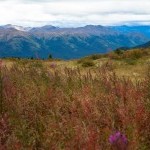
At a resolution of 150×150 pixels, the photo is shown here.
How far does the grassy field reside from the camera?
6120 mm

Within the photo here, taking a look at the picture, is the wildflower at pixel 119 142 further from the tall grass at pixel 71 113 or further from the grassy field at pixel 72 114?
the tall grass at pixel 71 113

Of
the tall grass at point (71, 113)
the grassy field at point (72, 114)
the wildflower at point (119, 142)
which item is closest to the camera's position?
the wildflower at point (119, 142)

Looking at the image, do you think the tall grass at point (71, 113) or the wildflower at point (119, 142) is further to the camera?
the tall grass at point (71, 113)

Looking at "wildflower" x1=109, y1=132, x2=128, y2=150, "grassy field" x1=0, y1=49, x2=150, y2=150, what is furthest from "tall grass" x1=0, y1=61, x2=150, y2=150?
"wildflower" x1=109, y1=132, x2=128, y2=150

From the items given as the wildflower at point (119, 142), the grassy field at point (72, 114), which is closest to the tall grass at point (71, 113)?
the grassy field at point (72, 114)

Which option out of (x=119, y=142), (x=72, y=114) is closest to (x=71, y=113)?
(x=72, y=114)

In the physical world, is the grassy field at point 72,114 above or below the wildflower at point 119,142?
below

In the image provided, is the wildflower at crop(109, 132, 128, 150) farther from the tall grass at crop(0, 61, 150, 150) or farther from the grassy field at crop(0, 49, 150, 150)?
the tall grass at crop(0, 61, 150, 150)

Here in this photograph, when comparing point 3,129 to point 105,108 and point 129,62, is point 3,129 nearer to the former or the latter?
point 105,108

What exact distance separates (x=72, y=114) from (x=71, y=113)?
592 mm

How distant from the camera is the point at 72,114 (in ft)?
26.0

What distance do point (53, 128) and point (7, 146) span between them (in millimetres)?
1100

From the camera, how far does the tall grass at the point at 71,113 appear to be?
20.6 feet

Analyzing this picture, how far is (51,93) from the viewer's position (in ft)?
31.4
